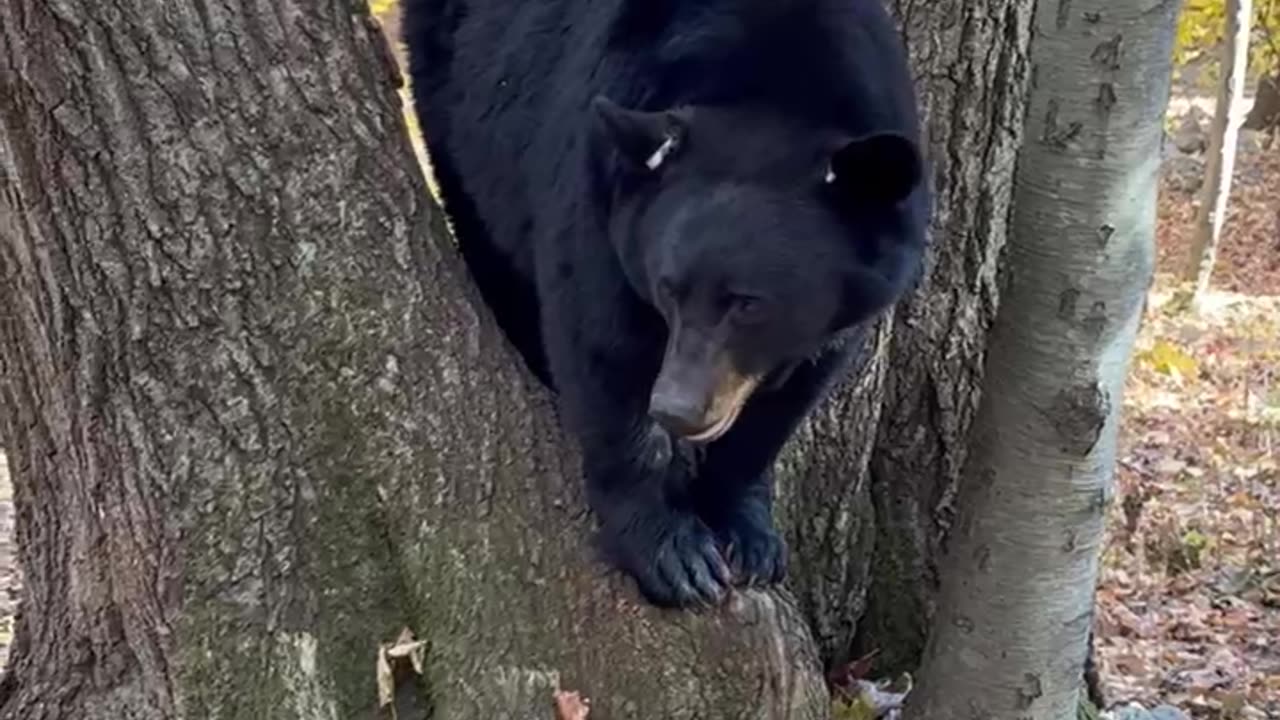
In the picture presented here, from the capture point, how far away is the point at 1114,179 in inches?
142

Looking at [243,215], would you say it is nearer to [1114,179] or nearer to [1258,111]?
[1114,179]

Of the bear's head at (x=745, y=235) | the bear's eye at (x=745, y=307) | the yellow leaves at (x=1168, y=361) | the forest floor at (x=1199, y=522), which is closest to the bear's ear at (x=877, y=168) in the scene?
the bear's head at (x=745, y=235)

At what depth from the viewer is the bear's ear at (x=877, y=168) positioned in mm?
2857

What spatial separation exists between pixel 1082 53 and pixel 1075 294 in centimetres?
49

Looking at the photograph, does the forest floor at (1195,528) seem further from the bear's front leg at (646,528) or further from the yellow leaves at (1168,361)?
the bear's front leg at (646,528)

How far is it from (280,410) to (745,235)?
976 millimetres

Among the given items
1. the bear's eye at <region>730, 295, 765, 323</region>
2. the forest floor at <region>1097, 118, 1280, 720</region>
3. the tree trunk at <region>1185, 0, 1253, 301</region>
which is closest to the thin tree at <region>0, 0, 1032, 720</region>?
the bear's eye at <region>730, 295, 765, 323</region>

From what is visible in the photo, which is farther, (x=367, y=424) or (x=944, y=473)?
(x=944, y=473)

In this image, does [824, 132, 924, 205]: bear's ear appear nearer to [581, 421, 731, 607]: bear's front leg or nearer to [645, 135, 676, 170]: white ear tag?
[645, 135, 676, 170]: white ear tag

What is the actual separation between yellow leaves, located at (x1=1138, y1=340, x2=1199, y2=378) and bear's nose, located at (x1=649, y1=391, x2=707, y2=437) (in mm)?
9389

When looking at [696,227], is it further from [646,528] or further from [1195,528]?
[1195,528]

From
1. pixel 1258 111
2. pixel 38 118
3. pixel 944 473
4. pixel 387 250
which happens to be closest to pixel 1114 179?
pixel 944 473

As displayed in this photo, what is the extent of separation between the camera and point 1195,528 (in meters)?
7.71

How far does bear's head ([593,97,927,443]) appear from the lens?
9.52ft
